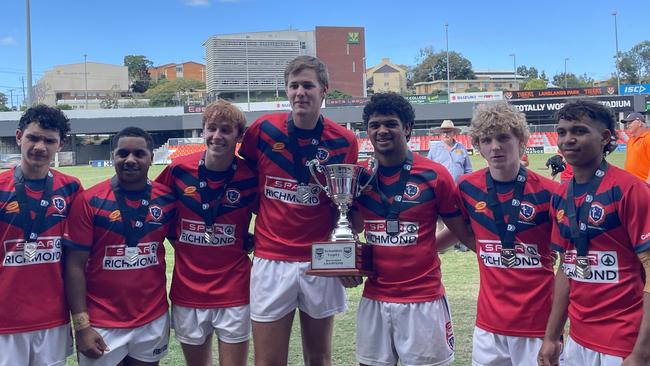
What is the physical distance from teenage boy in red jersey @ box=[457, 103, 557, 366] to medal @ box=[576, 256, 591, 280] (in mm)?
373

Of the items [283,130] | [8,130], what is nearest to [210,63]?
[8,130]

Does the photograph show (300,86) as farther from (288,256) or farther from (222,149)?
(288,256)

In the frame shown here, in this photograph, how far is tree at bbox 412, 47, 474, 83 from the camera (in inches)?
4296

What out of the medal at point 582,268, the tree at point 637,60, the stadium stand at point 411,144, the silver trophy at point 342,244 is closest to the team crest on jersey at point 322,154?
the silver trophy at point 342,244

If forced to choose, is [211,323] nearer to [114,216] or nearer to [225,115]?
[114,216]

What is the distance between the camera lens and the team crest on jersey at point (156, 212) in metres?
4.08

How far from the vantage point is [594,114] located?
334 cm

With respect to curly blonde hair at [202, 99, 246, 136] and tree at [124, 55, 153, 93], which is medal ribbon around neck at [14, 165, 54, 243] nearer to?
curly blonde hair at [202, 99, 246, 136]

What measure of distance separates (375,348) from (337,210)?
935 mm

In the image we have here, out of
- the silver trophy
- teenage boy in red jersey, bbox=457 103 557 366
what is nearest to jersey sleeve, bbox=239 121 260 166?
the silver trophy

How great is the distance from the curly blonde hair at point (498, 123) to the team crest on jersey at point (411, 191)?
0.44 m

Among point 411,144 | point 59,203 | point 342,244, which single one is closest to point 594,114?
point 342,244

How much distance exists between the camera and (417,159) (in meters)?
4.05

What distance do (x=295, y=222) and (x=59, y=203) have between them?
1417 millimetres
